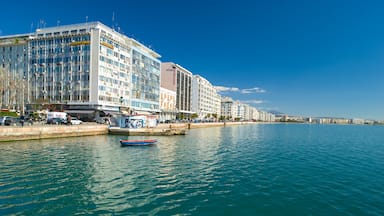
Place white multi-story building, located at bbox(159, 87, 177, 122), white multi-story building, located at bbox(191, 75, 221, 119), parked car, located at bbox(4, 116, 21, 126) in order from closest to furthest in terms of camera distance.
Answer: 1. parked car, located at bbox(4, 116, 21, 126)
2. white multi-story building, located at bbox(159, 87, 177, 122)
3. white multi-story building, located at bbox(191, 75, 221, 119)

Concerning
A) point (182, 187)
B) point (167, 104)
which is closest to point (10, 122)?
point (182, 187)

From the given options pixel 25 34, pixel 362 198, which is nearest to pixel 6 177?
pixel 362 198

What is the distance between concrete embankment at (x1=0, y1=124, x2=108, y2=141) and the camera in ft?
120

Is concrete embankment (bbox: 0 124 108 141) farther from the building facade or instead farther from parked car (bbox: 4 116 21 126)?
the building facade

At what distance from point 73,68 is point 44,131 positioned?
43.4m

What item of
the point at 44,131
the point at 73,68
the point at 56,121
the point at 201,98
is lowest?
the point at 44,131

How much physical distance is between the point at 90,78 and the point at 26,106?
26383mm

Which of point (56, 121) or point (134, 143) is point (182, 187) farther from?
point (56, 121)

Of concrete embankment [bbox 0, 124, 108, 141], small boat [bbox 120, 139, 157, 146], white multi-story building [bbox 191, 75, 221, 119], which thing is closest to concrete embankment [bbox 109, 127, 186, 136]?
concrete embankment [bbox 0, 124, 108, 141]

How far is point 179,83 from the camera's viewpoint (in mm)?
149750

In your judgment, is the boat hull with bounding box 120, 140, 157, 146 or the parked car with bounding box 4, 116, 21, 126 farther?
the parked car with bounding box 4, 116, 21, 126

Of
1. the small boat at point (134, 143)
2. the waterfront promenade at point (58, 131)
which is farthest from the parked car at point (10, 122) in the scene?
the small boat at point (134, 143)

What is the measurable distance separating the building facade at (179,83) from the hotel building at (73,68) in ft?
166

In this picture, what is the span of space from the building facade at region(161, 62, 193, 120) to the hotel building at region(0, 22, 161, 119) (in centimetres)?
5046
